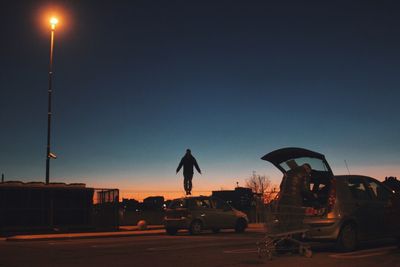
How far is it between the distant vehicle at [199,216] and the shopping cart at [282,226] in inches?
378

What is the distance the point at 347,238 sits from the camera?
12648mm

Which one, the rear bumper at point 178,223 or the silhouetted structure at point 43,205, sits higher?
the silhouetted structure at point 43,205

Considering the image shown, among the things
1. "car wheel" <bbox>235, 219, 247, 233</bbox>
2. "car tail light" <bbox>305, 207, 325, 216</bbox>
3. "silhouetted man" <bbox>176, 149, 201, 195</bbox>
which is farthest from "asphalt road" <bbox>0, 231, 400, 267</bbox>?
"silhouetted man" <bbox>176, 149, 201, 195</bbox>

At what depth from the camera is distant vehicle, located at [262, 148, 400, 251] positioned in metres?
12.3

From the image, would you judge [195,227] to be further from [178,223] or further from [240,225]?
[240,225]

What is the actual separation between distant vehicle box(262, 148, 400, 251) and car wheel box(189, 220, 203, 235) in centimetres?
935

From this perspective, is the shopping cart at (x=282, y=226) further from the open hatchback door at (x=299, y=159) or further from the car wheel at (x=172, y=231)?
the car wheel at (x=172, y=231)

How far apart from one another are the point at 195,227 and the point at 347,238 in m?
9.61

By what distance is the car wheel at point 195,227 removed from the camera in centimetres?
2138

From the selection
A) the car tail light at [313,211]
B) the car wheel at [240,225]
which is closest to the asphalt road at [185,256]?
the car tail light at [313,211]

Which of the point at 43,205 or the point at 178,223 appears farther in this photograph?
the point at 43,205

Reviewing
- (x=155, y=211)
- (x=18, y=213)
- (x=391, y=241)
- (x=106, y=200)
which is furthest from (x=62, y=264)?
(x=155, y=211)

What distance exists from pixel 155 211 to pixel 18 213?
990cm

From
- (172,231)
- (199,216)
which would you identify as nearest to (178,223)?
(172,231)
